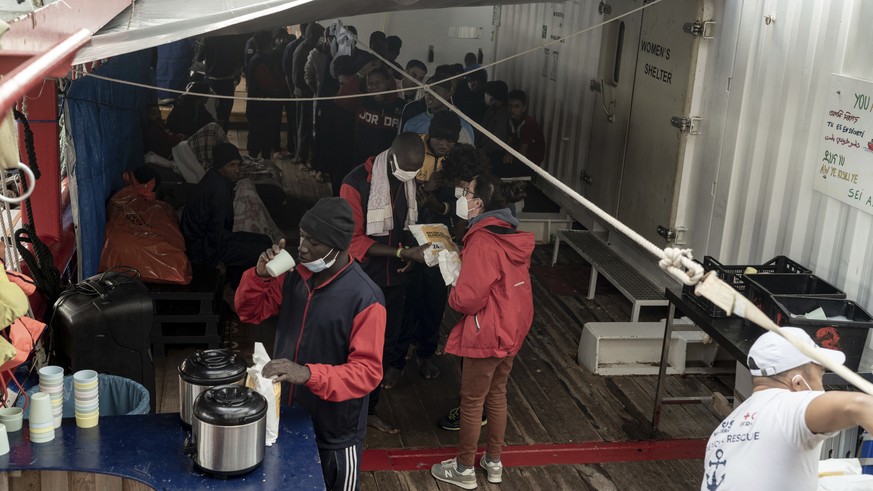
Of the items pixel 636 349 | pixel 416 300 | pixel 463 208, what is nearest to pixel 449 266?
pixel 463 208

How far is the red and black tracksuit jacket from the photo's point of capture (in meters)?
3.73

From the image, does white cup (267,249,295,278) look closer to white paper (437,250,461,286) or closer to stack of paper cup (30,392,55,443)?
stack of paper cup (30,392,55,443)

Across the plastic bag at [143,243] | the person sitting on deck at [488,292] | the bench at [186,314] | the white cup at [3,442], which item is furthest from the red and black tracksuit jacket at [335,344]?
the plastic bag at [143,243]

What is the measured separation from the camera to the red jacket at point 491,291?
4848 mm

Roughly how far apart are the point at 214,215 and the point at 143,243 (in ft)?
2.08

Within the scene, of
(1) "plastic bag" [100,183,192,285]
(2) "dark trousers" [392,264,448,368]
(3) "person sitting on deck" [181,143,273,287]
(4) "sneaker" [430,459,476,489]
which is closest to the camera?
(4) "sneaker" [430,459,476,489]

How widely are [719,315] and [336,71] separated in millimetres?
6429

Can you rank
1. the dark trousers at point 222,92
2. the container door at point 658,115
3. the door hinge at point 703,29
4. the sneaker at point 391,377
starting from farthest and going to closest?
the dark trousers at point 222,92
the container door at point 658,115
the door hinge at point 703,29
the sneaker at point 391,377

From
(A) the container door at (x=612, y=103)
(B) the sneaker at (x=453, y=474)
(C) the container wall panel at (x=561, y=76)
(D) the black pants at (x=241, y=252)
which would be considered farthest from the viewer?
(C) the container wall panel at (x=561, y=76)

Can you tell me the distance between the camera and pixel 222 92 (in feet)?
38.6

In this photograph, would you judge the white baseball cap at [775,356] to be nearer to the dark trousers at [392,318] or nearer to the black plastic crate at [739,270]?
the black plastic crate at [739,270]

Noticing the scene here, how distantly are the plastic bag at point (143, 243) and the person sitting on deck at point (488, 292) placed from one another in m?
2.52

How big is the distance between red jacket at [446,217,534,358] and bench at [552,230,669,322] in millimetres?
2419

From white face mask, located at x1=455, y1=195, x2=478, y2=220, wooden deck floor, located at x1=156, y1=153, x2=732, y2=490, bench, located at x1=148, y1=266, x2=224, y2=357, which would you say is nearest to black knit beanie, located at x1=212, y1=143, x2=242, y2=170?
bench, located at x1=148, y1=266, x2=224, y2=357
